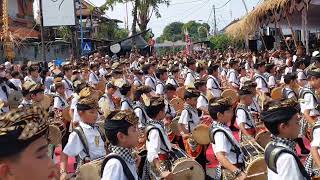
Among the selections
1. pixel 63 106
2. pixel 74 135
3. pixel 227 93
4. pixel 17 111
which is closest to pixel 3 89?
pixel 63 106

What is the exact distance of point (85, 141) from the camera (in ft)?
17.8

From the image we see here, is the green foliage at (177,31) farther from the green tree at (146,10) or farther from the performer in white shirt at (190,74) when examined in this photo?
the performer in white shirt at (190,74)

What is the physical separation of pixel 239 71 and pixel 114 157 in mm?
11709

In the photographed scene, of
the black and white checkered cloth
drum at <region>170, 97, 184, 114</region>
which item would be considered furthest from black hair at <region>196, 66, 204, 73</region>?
the black and white checkered cloth

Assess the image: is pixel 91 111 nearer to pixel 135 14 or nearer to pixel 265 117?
pixel 265 117

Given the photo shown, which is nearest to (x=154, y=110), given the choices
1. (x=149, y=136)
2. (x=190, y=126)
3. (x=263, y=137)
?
(x=149, y=136)

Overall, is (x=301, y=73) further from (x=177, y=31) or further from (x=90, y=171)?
(x=177, y=31)

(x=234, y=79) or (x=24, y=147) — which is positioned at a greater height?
(x=24, y=147)

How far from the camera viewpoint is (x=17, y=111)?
7.58ft

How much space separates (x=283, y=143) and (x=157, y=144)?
186 cm

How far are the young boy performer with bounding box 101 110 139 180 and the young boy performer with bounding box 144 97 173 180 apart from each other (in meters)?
1.04

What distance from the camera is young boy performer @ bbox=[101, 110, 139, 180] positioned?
13.2 feet

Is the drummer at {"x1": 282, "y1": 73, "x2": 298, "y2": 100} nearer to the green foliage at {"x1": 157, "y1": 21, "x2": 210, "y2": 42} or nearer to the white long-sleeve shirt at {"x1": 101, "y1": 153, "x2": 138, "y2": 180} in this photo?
the white long-sleeve shirt at {"x1": 101, "y1": 153, "x2": 138, "y2": 180}

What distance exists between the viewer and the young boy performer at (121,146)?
4.03 m
